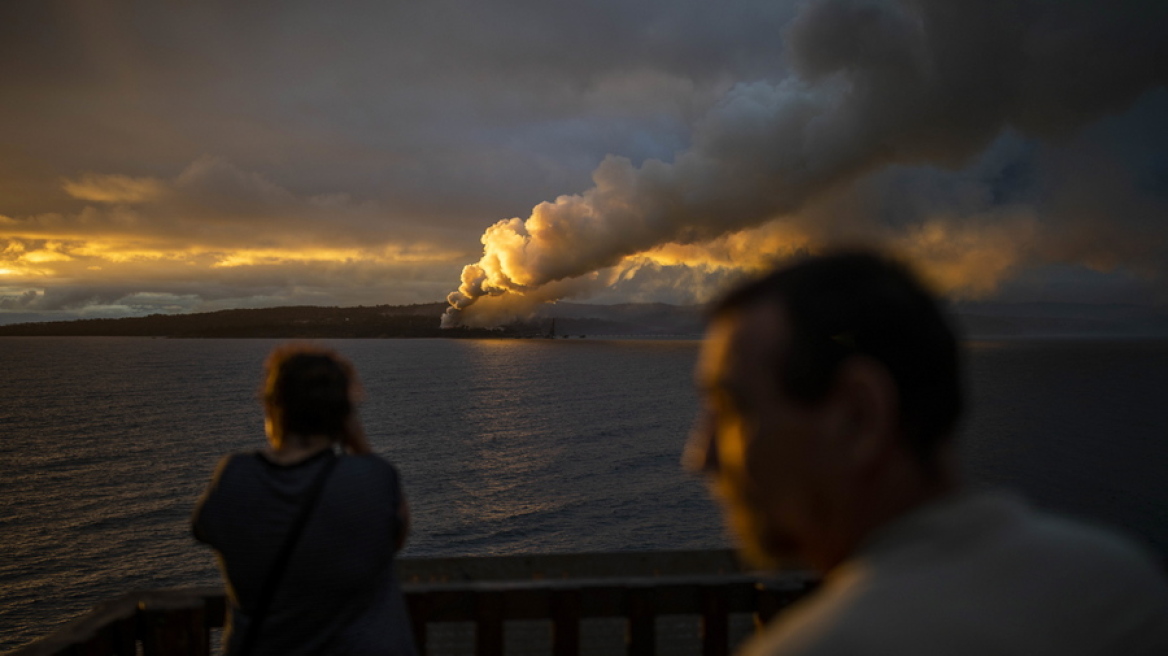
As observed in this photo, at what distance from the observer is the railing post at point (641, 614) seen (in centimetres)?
341

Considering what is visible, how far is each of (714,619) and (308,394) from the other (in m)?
2.27

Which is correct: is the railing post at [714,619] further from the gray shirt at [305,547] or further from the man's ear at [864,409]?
the man's ear at [864,409]

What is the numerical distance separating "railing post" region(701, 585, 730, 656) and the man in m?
2.47

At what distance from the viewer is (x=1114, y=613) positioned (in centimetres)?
75

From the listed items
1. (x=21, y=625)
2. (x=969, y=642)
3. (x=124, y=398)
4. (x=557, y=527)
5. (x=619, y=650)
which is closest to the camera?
(x=969, y=642)

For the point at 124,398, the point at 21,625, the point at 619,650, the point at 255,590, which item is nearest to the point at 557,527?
the point at 21,625

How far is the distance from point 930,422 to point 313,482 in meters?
2.39

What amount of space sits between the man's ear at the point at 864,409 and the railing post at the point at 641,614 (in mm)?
2650

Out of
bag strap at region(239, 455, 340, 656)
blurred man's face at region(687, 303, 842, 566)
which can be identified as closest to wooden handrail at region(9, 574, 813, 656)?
bag strap at region(239, 455, 340, 656)

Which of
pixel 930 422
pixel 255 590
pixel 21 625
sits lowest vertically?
pixel 21 625

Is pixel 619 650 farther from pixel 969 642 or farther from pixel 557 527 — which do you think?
pixel 557 527

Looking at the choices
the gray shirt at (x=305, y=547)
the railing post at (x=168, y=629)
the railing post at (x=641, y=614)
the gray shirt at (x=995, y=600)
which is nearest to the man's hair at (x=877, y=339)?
the gray shirt at (x=995, y=600)

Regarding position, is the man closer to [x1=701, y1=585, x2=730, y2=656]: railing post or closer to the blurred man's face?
the blurred man's face

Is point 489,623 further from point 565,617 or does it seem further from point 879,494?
point 879,494
